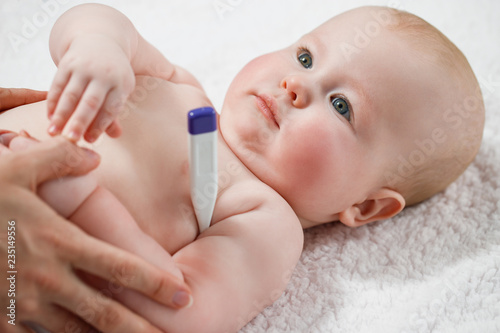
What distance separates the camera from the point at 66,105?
90 centimetres

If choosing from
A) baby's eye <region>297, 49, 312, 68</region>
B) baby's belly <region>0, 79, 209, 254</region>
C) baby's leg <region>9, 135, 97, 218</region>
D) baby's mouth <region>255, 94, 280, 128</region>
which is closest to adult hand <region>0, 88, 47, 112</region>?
baby's belly <region>0, 79, 209, 254</region>

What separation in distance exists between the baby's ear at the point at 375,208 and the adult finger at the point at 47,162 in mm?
693

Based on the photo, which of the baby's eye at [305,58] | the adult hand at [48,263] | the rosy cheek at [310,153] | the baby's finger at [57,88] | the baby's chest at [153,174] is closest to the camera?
the adult hand at [48,263]

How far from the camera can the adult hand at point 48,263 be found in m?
0.80

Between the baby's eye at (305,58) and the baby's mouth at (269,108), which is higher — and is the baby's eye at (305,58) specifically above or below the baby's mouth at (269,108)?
above

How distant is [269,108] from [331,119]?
148 millimetres

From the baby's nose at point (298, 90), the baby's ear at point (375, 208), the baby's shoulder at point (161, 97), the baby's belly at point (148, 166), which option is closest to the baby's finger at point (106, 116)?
the baby's belly at point (148, 166)

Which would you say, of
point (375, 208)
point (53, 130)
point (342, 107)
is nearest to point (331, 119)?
point (342, 107)

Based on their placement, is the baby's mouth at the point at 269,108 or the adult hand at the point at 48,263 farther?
the baby's mouth at the point at 269,108

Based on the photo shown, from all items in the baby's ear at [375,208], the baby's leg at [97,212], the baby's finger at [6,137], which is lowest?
the baby's ear at [375,208]

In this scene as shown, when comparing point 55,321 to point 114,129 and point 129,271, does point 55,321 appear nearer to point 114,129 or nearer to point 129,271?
point 129,271

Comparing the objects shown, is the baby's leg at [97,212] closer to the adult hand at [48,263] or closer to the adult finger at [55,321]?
the adult hand at [48,263]

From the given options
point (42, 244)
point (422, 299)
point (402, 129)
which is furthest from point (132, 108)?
point (422, 299)

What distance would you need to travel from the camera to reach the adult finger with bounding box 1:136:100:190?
0.83m
